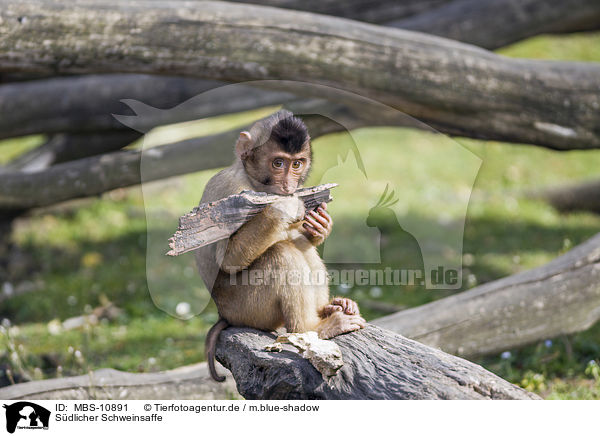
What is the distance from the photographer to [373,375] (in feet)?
9.92

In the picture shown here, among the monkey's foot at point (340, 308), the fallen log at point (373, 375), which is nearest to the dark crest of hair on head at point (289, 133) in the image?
the monkey's foot at point (340, 308)

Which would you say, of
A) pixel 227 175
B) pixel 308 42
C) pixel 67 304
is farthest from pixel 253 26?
pixel 67 304

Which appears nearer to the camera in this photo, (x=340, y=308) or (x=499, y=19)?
(x=340, y=308)

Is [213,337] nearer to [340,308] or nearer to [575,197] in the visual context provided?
[340,308]

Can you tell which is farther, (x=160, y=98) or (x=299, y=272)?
(x=160, y=98)

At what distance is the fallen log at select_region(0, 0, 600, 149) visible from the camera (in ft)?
13.3

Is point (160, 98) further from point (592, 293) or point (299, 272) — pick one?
point (592, 293)

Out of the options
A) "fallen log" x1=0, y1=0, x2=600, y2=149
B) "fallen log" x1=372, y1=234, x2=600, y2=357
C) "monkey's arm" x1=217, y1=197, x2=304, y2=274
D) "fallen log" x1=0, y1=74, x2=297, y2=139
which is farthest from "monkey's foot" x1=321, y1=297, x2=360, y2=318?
"fallen log" x1=0, y1=74, x2=297, y2=139

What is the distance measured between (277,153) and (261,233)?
42 cm

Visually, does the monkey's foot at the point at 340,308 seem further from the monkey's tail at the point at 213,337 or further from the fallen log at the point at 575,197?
the fallen log at the point at 575,197

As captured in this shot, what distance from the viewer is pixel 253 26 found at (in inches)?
172

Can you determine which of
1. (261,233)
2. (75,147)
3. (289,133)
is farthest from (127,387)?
(75,147)

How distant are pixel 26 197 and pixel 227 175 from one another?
3200mm

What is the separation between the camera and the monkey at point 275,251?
3.17 m
